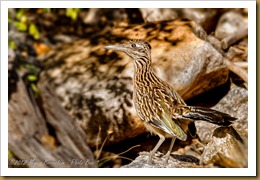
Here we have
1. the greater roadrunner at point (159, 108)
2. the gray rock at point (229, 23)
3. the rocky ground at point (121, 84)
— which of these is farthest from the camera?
the gray rock at point (229, 23)

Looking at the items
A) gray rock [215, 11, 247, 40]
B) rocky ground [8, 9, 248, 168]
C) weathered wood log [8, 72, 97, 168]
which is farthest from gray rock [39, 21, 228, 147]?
gray rock [215, 11, 247, 40]

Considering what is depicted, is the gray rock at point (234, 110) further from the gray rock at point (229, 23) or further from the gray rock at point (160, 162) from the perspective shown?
the gray rock at point (229, 23)

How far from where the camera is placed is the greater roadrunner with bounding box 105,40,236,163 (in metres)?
8.09

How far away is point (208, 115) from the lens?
794 cm

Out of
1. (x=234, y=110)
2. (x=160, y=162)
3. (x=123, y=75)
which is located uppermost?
(x=123, y=75)

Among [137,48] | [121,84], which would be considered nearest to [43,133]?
[121,84]

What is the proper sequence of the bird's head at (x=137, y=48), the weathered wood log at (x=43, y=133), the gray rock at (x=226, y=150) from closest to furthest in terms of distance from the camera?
1. the gray rock at (x=226, y=150)
2. the bird's head at (x=137, y=48)
3. the weathered wood log at (x=43, y=133)

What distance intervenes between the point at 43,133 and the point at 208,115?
16.7 ft

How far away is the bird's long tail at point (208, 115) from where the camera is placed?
7875mm

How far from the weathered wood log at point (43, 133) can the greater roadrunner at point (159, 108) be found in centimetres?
260

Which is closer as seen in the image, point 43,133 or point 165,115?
point 165,115

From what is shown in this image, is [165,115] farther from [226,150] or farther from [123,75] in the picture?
[123,75]

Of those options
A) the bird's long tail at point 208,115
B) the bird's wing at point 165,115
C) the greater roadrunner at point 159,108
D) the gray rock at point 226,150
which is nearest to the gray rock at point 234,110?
the gray rock at point 226,150
